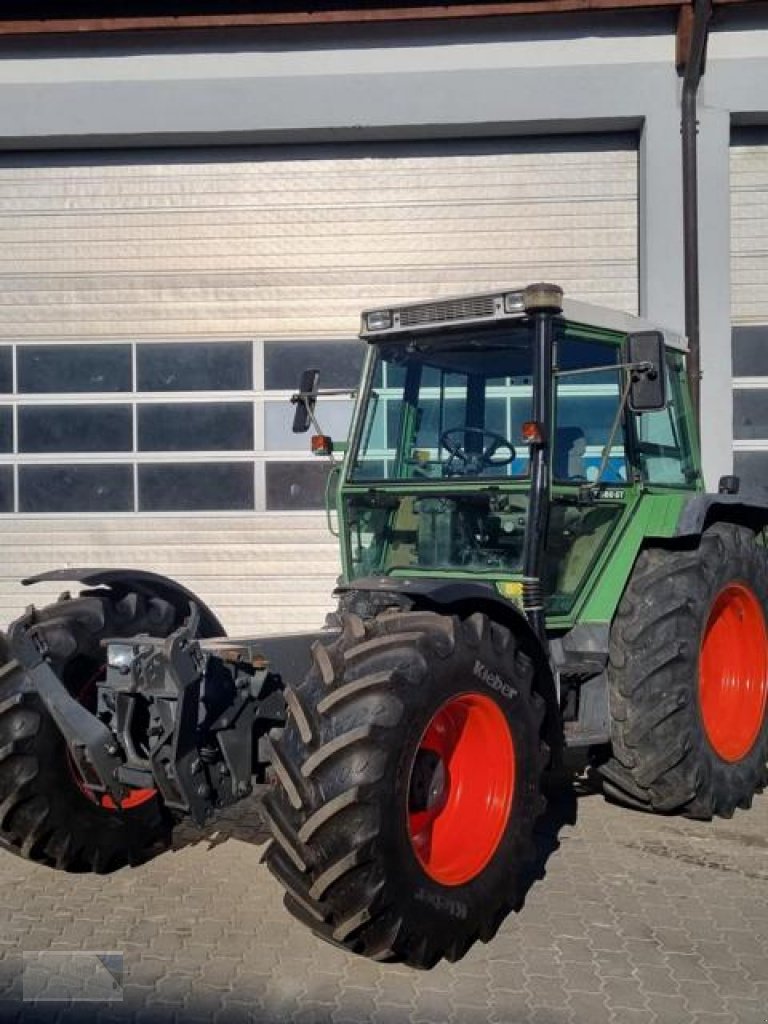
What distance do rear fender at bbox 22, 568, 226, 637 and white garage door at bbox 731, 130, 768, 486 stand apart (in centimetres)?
565

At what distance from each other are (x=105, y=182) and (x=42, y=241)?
2.43 ft

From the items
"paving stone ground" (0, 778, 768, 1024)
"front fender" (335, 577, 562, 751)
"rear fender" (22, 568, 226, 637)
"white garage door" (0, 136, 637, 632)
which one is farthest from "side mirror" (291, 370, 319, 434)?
"white garage door" (0, 136, 637, 632)

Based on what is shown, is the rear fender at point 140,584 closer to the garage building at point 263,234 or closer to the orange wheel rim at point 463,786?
the orange wheel rim at point 463,786

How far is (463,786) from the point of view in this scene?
423 centimetres

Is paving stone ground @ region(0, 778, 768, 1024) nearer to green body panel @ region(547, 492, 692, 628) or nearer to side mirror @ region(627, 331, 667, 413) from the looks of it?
green body panel @ region(547, 492, 692, 628)

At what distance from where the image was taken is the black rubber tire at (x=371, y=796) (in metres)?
3.52

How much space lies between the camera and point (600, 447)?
17.1 ft

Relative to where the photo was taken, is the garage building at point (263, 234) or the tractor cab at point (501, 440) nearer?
the tractor cab at point (501, 440)

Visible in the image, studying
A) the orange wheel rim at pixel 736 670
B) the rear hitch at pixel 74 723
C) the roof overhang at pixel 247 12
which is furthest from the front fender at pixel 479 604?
the roof overhang at pixel 247 12

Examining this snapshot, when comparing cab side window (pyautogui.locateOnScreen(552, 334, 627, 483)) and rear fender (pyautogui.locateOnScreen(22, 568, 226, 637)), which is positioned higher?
cab side window (pyautogui.locateOnScreen(552, 334, 627, 483))

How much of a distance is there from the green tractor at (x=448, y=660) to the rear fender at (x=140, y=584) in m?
0.02

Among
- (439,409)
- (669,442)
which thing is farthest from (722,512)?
(439,409)

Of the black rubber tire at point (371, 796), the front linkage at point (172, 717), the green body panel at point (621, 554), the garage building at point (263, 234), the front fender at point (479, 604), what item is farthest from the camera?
the garage building at point (263, 234)

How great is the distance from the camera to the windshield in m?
5.13
